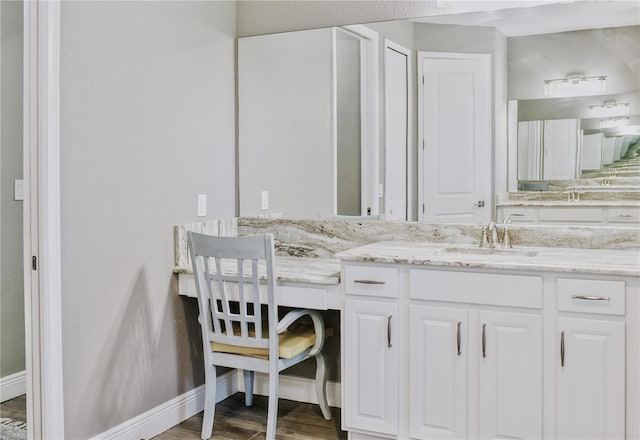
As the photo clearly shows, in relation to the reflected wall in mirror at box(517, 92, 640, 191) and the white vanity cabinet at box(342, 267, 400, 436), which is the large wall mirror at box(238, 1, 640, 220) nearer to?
the reflected wall in mirror at box(517, 92, 640, 191)

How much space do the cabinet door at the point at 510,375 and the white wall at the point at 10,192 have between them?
2.55 m

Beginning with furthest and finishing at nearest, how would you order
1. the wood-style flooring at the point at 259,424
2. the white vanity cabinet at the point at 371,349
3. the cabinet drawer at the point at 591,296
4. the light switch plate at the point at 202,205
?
1. the light switch plate at the point at 202,205
2. the wood-style flooring at the point at 259,424
3. the white vanity cabinet at the point at 371,349
4. the cabinet drawer at the point at 591,296

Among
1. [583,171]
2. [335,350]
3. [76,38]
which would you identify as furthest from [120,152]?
[583,171]

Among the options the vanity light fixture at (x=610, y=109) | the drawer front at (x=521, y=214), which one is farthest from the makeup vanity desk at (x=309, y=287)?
the vanity light fixture at (x=610, y=109)

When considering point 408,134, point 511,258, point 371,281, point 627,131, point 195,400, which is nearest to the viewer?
point 511,258

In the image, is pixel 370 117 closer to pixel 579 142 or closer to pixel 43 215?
pixel 579 142

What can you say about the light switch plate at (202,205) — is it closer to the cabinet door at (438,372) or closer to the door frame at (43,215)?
the door frame at (43,215)

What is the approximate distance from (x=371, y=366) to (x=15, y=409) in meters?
1.93

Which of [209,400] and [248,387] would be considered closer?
[209,400]

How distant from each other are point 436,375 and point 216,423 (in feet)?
Answer: 3.91

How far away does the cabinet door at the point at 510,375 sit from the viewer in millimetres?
2254

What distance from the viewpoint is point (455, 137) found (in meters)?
2.90

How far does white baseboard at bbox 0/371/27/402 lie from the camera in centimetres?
324

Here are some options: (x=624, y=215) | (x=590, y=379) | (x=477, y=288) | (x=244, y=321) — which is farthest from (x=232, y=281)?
(x=624, y=215)
